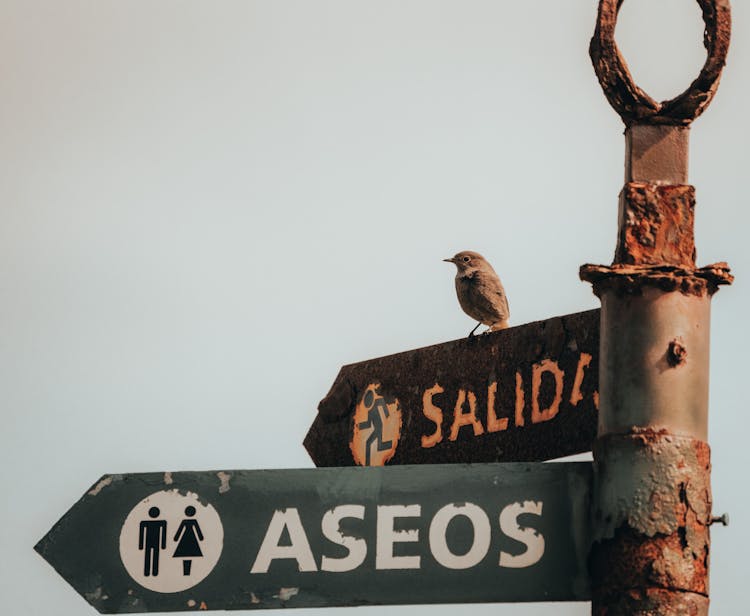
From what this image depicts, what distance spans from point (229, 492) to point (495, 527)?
1.93 feet

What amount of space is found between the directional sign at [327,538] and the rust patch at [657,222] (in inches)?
17.8

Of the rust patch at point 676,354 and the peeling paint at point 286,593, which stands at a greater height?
the rust patch at point 676,354

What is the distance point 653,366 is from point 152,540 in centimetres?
115

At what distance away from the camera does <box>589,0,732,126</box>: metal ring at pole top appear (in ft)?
8.89

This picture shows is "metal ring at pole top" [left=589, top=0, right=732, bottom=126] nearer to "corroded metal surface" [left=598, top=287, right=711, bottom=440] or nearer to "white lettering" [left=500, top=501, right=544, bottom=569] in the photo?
"corroded metal surface" [left=598, top=287, right=711, bottom=440]

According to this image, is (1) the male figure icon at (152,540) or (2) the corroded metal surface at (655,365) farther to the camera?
(1) the male figure icon at (152,540)

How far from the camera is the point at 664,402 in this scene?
103 inches

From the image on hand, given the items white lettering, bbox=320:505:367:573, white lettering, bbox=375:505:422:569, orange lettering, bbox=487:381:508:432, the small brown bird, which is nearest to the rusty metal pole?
white lettering, bbox=375:505:422:569

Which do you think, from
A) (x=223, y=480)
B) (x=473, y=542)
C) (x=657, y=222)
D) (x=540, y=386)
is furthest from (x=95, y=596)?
(x=657, y=222)

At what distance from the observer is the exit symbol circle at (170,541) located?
298 cm

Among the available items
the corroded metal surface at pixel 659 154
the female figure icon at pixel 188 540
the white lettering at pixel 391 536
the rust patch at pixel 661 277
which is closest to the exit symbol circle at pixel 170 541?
the female figure icon at pixel 188 540

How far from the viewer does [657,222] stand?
2.74 metres

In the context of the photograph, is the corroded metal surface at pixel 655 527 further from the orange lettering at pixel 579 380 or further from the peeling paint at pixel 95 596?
the peeling paint at pixel 95 596

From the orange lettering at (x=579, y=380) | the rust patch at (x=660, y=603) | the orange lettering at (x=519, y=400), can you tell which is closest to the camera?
the rust patch at (x=660, y=603)
